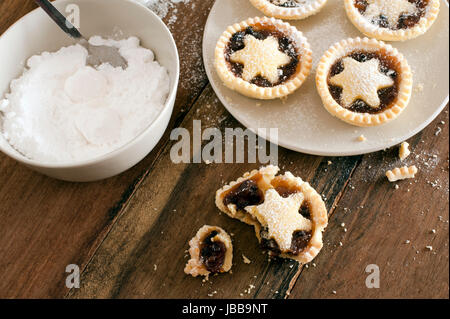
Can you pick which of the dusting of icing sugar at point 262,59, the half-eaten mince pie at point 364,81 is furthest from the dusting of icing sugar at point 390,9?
the dusting of icing sugar at point 262,59

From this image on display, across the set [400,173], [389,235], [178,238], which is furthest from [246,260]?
[400,173]

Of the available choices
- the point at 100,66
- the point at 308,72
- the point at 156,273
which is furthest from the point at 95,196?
the point at 308,72

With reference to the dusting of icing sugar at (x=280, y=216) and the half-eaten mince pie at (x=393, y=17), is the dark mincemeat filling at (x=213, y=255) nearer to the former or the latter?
the dusting of icing sugar at (x=280, y=216)

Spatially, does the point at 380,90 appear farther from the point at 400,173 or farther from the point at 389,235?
the point at 389,235

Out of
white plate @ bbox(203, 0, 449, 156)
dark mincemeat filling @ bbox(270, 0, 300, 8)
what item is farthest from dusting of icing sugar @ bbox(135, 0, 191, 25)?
dark mincemeat filling @ bbox(270, 0, 300, 8)

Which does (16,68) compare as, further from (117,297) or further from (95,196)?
(117,297)

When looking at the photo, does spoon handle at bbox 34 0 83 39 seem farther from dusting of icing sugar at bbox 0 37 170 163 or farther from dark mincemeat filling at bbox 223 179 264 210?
dark mincemeat filling at bbox 223 179 264 210
